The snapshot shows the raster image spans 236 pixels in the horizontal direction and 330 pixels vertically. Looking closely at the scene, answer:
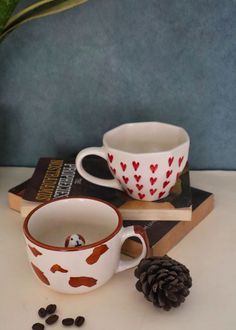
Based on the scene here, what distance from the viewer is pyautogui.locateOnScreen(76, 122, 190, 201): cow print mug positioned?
536 millimetres

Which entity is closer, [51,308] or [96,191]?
[51,308]

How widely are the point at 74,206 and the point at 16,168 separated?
22 centimetres

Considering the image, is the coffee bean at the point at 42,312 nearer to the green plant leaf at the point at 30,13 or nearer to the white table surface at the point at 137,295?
the white table surface at the point at 137,295

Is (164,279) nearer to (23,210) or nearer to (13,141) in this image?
(23,210)

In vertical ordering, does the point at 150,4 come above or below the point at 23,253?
above

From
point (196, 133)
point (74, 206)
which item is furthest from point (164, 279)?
point (196, 133)

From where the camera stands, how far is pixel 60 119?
70cm

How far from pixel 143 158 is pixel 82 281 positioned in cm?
14

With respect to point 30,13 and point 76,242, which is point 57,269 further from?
point 30,13

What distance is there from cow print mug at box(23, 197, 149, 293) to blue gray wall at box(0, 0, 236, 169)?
20 centimetres

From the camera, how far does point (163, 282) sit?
1.45ft

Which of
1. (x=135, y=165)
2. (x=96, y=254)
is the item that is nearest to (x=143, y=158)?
(x=135, y=165)

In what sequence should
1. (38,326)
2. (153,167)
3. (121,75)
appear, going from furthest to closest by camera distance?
(121,75), (153,167), (38,326)

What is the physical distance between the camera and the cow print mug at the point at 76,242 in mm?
449
